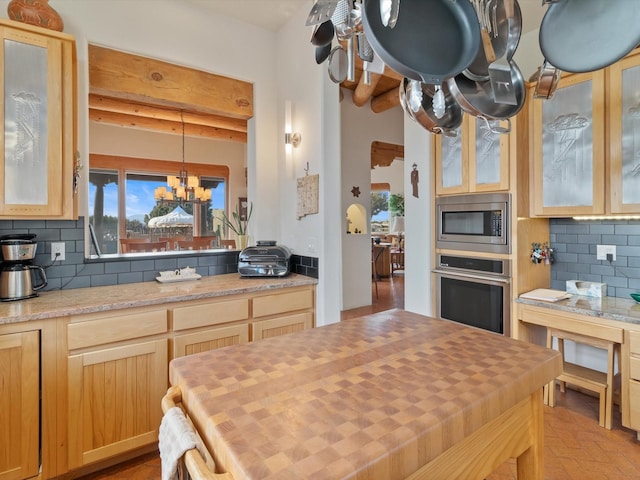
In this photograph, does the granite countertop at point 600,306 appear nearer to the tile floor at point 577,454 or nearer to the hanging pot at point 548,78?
the tile floor at point 577,454

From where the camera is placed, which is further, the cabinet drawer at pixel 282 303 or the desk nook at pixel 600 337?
the cabinet drawer at pixel 282 303

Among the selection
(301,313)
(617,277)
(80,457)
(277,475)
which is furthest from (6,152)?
(617,277)

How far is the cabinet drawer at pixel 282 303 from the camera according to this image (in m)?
2.39

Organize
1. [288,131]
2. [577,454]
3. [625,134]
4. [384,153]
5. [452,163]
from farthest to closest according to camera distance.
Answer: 1. [384,153]
2. [288,131]
3. [452,163]
4. [625,134]
5. [577,454]

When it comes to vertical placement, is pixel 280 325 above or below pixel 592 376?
above

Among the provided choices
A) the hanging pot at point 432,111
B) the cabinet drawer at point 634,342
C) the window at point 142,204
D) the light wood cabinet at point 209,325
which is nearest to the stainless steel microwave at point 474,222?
the cabinet drawer at point 634,342

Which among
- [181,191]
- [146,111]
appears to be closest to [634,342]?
[146,111]

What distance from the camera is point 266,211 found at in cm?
313

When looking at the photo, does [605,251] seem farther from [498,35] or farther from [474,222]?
[498,35]

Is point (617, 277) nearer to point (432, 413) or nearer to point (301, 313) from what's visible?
point (301, 313)

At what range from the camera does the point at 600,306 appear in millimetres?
2258

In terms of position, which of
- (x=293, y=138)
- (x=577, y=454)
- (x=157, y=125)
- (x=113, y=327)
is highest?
(x=157, y=125)

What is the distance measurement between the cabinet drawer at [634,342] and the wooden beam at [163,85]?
318 cm

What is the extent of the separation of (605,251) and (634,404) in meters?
1.03
